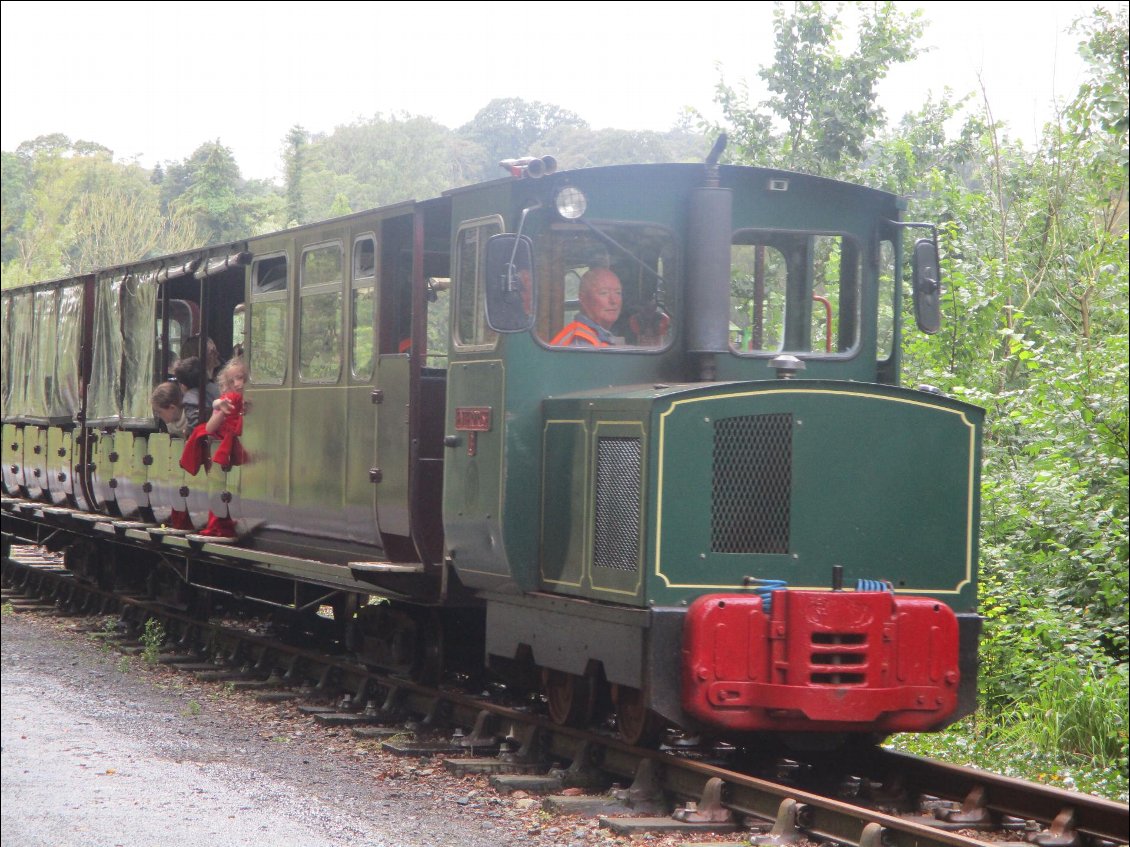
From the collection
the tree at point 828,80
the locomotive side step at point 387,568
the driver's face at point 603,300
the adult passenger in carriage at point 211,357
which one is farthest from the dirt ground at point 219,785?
the tree at point 828,80

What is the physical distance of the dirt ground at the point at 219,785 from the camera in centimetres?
627

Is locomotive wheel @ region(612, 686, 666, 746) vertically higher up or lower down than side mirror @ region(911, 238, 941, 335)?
lower down

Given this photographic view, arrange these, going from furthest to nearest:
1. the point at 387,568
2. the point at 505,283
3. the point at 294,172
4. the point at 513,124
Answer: the point at 513,124 < the point at 294,172 < the point at 387,568 < the point at 505,283

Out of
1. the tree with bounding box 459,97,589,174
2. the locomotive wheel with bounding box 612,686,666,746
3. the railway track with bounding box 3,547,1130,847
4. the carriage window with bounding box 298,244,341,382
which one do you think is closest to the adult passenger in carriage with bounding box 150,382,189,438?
the carriage window with bounding box 298,244,341,382

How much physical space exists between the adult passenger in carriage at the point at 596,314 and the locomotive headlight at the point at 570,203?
30cm

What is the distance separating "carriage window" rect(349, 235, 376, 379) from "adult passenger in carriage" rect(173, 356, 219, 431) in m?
3.06

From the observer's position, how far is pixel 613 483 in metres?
7.28

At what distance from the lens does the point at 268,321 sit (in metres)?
10.9

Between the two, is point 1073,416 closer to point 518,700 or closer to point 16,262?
Answer: point 518,700

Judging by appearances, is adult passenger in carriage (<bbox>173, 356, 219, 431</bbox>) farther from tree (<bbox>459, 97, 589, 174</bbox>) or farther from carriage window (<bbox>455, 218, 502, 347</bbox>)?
tree (<bbox>459, 97, 589, 174</bbox>)

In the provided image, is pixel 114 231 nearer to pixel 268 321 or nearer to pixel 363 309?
pixel 268 321

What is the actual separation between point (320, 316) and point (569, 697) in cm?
330

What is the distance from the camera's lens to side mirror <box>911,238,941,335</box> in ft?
27.0

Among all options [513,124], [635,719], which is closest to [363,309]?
[635,719]
